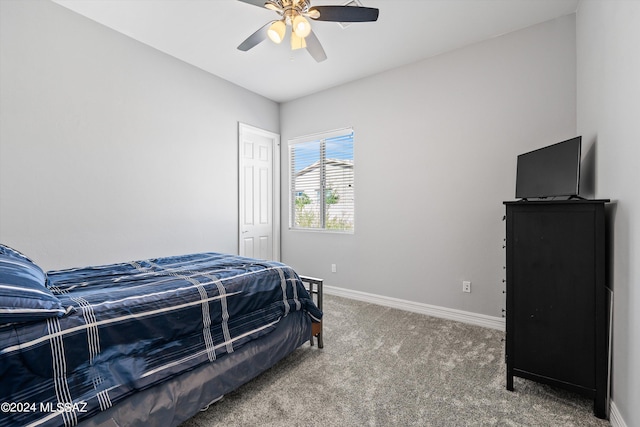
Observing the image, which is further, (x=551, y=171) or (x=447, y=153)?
(x=447, y=153)

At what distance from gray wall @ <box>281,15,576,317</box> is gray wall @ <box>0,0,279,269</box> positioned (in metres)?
1.71

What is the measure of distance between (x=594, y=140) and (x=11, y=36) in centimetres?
434

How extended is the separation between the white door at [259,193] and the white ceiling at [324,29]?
3.16ft

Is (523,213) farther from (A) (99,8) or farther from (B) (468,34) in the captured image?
(A) (99,8)

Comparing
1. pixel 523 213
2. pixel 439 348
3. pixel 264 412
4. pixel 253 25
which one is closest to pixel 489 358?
pixel 439 348

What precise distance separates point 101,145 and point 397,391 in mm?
3196

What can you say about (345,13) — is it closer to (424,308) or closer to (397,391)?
(397,391)

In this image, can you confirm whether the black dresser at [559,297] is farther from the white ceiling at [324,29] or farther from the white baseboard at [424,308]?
the white ceiling at [324,29]

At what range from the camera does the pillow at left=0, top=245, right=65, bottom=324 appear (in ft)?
3.55

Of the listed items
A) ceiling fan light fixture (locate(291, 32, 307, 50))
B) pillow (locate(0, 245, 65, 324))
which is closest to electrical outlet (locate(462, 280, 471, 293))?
ceiling fan light fixture (locate(291, 32, 307, 50))

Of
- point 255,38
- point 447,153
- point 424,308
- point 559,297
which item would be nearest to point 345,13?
point 255,38

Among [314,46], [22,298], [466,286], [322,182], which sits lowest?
[466,286]

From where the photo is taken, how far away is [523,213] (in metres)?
1.87

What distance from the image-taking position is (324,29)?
8.96 feet
